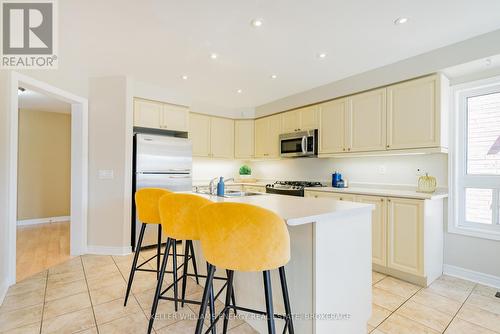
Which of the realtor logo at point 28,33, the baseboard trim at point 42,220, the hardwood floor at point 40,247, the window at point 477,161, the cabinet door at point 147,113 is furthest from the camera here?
the baseboard trim at point 42,220

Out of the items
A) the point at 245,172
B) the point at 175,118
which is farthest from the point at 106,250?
the point at 245,172

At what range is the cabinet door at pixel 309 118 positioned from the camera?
3688 mm

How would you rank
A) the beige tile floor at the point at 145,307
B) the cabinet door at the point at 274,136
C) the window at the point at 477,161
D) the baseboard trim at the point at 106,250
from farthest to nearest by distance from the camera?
the cabinet door at the point at 274,136, the baseboard trim at the point at 106,250, the window at the point at 477,161, the beige tile floor at the point at 145,307

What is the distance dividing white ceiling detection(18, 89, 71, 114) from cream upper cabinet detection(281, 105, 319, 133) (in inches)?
148

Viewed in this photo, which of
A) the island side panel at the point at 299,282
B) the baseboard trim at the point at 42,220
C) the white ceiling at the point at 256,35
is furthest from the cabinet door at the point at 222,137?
the baseboard trim at the point at 42,220

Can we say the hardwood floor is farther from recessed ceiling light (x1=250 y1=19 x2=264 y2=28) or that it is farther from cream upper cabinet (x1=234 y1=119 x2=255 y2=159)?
recessed ceiling light (x1=250 y1=19 x2=264 y2=28)

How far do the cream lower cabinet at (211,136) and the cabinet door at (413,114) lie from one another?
2855 millimetres

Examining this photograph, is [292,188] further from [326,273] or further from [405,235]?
[326,273]

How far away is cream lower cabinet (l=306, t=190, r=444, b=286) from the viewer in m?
2.39

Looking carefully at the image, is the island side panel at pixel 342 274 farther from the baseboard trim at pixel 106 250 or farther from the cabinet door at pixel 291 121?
the baseboard trim at pixel 106 250

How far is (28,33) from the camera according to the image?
2229 mm

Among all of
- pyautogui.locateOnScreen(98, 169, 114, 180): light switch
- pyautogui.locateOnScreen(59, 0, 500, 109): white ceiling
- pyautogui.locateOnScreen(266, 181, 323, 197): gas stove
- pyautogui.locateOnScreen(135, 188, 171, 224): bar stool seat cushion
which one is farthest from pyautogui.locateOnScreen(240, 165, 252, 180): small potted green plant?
pyautogui.locateOnScreen(135, 188, 171, 224): bar stool seat cushion

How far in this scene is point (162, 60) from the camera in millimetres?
2811

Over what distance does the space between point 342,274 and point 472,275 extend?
6.77 feet
